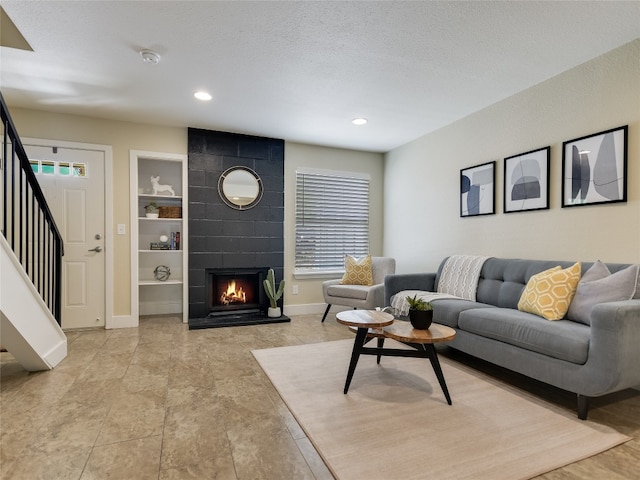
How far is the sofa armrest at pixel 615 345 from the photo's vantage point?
1805 millimetres

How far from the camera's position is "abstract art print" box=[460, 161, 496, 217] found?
352 centimetres

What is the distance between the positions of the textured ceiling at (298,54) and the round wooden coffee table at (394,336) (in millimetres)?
1917

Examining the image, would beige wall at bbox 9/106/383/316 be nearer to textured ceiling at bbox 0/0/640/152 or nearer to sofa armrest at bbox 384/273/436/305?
textured ceiling at bbox 0/0/640/152

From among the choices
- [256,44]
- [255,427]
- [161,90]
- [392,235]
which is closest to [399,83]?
[256,44]

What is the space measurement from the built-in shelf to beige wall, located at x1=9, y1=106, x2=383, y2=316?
0.08m

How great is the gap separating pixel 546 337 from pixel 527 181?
63.1 inches

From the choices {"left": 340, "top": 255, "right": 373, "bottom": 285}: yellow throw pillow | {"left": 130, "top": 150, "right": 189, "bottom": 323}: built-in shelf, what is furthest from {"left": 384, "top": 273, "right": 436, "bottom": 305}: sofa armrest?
{"left": 130, "top": 150, "right": 189, "bottom": 323}: built-in shelf

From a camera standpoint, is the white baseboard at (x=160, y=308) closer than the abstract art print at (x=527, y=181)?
No

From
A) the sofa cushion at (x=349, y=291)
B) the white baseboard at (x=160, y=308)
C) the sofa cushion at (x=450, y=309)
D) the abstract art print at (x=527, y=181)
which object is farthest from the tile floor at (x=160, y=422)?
the abstract art print at (x=527, y=181)

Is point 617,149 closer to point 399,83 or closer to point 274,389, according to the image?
point 399,83

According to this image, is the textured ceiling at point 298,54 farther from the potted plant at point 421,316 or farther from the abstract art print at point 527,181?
the potted plant at point 421,316

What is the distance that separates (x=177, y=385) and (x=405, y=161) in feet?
12.8

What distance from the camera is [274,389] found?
7.72ft

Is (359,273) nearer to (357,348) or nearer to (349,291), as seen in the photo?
(349,291)
